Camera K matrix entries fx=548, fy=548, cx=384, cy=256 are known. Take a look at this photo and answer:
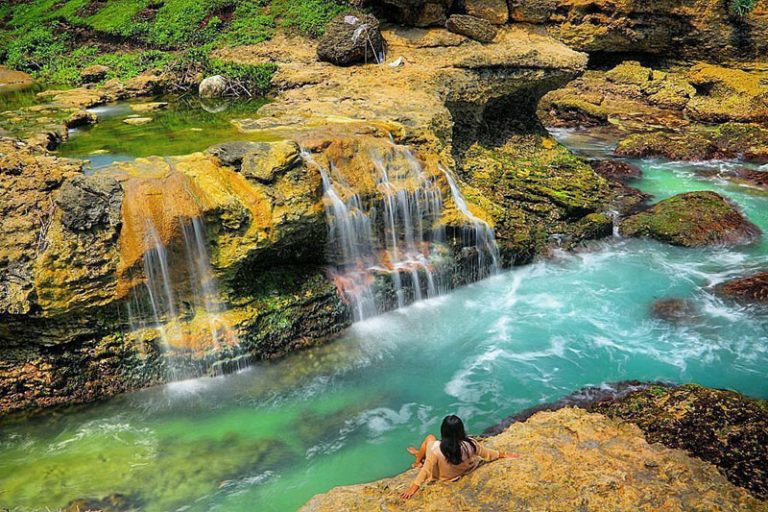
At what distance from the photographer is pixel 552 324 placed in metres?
10.1

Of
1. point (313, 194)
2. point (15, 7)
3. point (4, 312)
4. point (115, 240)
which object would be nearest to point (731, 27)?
point (313, 194)

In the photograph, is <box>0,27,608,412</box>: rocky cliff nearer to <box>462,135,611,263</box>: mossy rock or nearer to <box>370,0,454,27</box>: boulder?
<box>462,135,611,263</box>: mossy rock

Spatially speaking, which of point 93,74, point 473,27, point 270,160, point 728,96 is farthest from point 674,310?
point 728,96

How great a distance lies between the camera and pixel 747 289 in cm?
1055

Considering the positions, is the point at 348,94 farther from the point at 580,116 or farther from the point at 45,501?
the point at 580,116

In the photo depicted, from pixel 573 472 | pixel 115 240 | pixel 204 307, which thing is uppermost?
pixel 115 240

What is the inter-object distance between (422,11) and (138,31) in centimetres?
1088

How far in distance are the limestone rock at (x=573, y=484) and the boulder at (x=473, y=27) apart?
13108 mm

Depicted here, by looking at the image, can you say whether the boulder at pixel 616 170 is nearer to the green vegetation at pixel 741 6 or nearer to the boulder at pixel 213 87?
the boulder at pixel 213 87

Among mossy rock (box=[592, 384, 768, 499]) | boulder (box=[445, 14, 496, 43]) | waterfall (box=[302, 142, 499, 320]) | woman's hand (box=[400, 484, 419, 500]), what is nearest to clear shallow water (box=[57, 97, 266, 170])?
waterfall (box=[302, 142, 499, 320])

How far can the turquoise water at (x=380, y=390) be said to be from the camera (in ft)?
22.2

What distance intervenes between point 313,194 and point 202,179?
1.76 meters

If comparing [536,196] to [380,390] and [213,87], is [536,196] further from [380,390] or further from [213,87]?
[213,87]

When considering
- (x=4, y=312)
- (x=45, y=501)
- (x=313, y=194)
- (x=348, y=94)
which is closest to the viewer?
(x=45, y=501)
